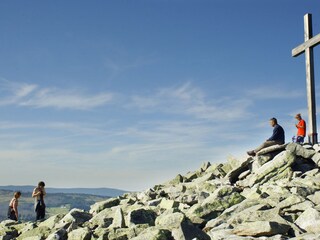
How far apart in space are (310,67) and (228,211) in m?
13.0

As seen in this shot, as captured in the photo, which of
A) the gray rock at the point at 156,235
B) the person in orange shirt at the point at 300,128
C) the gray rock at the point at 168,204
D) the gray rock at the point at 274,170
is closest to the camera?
the gray rock at the point at 156,235

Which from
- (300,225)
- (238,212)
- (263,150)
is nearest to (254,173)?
(263,150)

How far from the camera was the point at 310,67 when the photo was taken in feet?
83.3

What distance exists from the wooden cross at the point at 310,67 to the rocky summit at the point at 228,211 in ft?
5.46

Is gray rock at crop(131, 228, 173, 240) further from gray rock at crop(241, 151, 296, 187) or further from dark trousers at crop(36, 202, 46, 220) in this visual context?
dark trousers at crop(36, 202, 46, 220)

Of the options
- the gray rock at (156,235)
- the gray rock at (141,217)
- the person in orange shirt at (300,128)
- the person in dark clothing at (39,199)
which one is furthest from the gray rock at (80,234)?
the person in orange shirt at (300,128)

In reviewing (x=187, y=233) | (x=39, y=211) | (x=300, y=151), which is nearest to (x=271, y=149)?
(x=300, y=151)

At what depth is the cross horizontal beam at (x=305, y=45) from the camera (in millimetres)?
24703

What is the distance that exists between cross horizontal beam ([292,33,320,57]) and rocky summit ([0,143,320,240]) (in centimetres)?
595

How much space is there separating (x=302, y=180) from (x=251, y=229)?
6.83 metres

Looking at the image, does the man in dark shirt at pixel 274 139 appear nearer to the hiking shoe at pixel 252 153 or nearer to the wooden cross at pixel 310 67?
the hiking shoe at pixel 252 153

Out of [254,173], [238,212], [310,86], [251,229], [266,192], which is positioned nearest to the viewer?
[251,229]

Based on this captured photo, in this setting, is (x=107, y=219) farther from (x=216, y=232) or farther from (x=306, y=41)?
(x=306, y=41)

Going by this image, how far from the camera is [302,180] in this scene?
18859 mm
